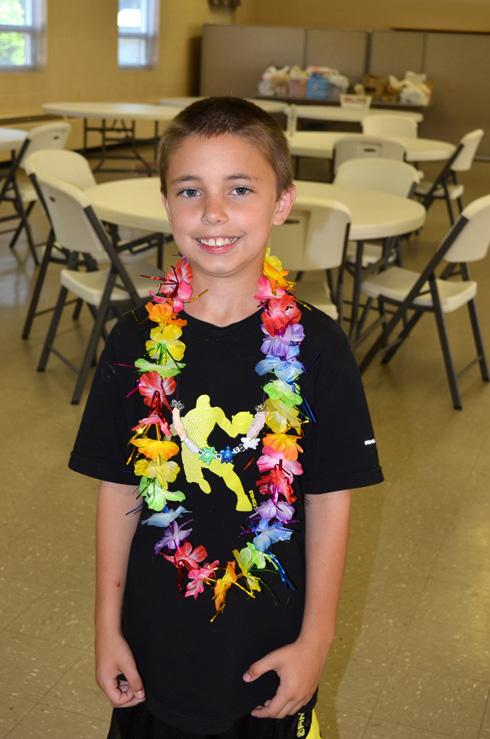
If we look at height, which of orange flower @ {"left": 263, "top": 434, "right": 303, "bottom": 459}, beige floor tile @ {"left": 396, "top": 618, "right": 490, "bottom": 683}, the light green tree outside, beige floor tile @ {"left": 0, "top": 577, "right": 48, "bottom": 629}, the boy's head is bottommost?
beige floor tile @ {"left": 0, "top": 577, "right": 48, "bottom": 629}

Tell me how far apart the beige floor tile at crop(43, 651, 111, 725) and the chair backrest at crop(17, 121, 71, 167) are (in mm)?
3602

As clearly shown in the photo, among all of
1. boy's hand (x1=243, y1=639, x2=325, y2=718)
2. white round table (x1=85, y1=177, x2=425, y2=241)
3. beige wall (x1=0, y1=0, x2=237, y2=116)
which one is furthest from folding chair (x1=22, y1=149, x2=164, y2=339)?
beige wall (x1=0, y1=0, x2=237, y2=116)

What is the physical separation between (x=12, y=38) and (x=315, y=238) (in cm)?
708

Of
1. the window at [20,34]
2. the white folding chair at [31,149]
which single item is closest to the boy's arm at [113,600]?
the white folding chair at [31,149]

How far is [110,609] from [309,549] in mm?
282

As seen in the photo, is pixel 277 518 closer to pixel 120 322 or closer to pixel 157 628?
pixel 157 628

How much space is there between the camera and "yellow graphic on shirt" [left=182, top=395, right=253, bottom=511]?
1078 millimetres

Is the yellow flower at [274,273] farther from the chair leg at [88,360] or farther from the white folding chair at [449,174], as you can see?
the white folding chair at [449,174]

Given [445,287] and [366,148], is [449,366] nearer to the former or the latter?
[445,287]

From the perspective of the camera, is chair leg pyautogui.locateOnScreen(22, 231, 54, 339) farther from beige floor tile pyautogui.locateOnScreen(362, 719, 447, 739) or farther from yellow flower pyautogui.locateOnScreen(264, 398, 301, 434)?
yellow flower pyautogui.locateOnScreen(264, 398, 301, 434)

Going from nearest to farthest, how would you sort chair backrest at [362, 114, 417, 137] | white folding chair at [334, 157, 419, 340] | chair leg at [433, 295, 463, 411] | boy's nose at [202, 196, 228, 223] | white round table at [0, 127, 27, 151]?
boy's nose at [202, 196, 228, 223] < chair leg at [433, 295, 463, 411] < white folding chair at [334, 157, 419, 340] < white round table at [0, 127, 27, 151] < chair backrest at [362, 114, 417, 137]

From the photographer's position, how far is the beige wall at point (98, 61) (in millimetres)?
9242

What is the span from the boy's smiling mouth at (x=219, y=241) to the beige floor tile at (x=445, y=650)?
4.35 feet

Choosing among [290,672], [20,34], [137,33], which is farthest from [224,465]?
[137,33]
